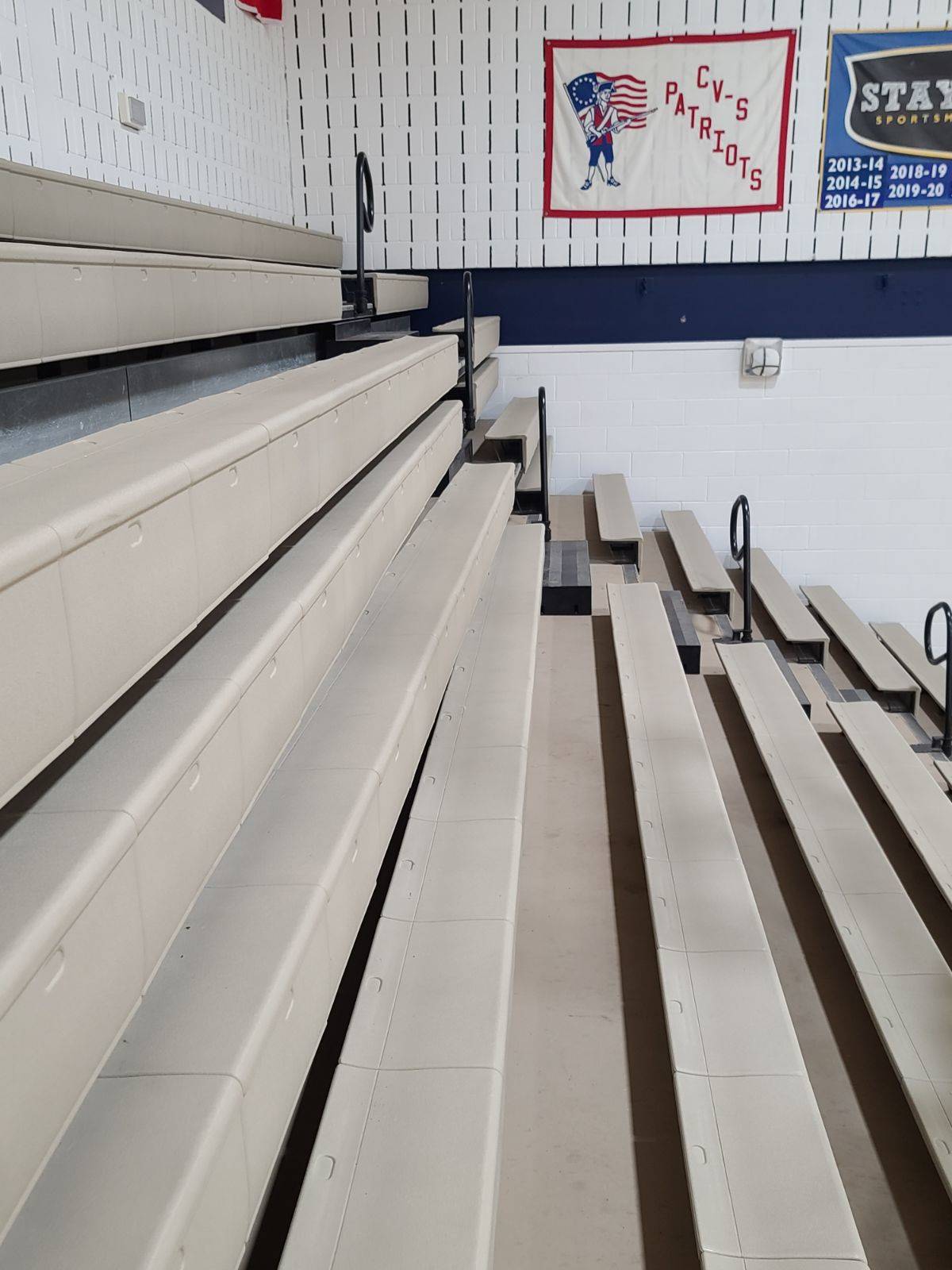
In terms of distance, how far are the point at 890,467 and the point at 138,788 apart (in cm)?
580

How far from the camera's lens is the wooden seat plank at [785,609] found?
4.80 metres

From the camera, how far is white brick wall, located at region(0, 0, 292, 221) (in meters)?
3.09

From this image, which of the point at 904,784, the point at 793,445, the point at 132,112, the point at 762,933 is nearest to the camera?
the point at 762,933

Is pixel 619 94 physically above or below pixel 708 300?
above

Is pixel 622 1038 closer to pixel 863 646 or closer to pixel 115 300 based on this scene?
pixel 115 300

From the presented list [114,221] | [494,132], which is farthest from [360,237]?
[114,221]

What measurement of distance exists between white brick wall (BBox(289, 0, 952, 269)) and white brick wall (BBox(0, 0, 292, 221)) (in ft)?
0.97

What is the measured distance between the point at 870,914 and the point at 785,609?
9.38 feet

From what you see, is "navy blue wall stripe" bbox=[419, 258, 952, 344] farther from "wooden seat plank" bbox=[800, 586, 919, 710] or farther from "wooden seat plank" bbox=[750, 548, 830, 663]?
"wooden seat plank" bbox=[800, 586, 919, 710]

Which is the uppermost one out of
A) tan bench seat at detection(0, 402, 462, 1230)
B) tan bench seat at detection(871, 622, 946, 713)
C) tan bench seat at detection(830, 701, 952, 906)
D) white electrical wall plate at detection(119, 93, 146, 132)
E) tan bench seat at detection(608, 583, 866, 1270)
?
white electrical wall plate at detection(119, 93, 146, 132)

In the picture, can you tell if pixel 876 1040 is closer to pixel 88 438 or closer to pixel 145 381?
pixel 88 438

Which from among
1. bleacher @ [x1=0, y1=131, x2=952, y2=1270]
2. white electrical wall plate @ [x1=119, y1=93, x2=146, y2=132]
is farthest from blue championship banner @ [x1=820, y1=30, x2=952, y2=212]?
white electrical wall plate @ [x1=119, y1=93, x2=146, y2=132]

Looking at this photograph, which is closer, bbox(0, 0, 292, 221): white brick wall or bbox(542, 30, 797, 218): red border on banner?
bbox(0, 0, 292, 221): white brick wall

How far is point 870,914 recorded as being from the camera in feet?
8.27
